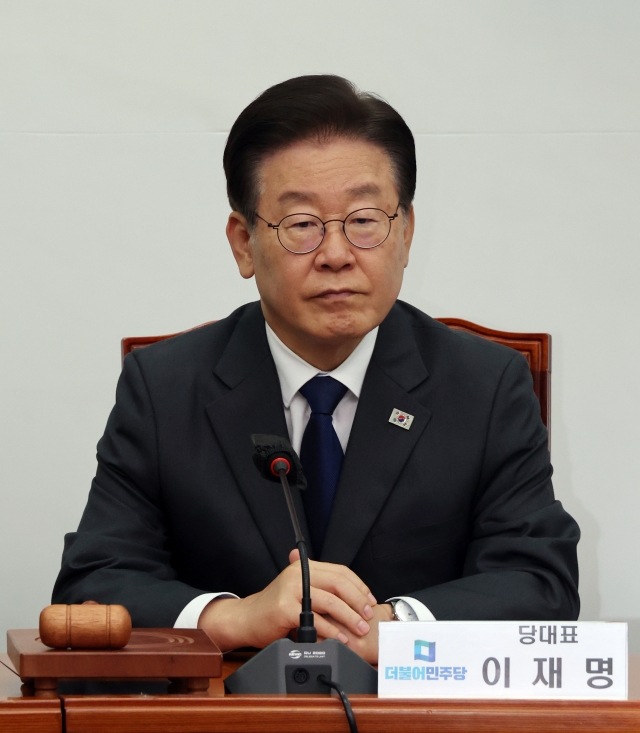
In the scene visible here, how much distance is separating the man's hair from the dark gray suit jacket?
0.30 metres

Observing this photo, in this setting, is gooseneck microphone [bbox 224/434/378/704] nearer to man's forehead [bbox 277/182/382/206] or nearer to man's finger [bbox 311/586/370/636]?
man's finger [bbox 311/586/370/636]

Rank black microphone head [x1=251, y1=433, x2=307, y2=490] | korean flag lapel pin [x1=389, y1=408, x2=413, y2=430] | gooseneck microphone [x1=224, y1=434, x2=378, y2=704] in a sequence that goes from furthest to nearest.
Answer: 1. korean flag lapel pin [x1=389, y1=408, x2=413, y2=430]
2. black microphone head [x1=251, y1=433, x2=307, y2=490]
3. gooseneck microphone [x1=224, y1=434, x2=378, y2=704]

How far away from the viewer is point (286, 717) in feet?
3.43

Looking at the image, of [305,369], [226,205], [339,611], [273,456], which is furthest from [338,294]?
[226,205]

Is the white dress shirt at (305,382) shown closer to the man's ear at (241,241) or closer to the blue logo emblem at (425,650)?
the man's ear at (241,241)

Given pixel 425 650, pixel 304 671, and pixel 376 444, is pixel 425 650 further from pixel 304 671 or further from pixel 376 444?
pixel 376 444

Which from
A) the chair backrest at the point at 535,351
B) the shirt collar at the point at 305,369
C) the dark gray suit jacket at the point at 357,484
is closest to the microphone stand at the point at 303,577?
the dark gray suit jacket at the point at 357,484

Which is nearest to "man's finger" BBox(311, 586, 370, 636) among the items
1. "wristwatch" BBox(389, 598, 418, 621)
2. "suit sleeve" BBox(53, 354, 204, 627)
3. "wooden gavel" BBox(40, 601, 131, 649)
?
"wristwatch" BBox(389, 598, 418, 621)

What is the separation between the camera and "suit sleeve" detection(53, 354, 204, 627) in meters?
1.58

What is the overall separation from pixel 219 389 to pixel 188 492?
207 mm

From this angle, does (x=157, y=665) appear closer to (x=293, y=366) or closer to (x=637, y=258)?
(x=293, y=366)

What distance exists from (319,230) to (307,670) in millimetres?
824

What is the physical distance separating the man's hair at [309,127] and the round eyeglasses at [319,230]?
0.11 m

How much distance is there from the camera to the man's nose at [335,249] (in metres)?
1.72
